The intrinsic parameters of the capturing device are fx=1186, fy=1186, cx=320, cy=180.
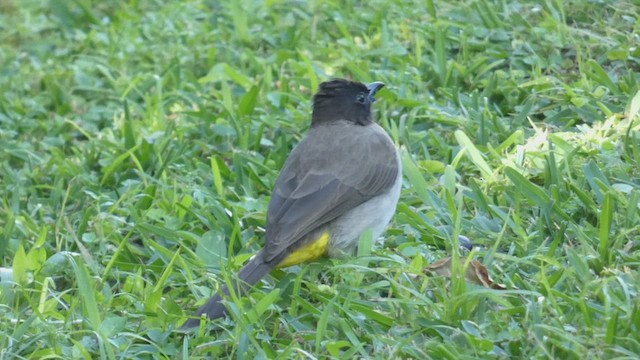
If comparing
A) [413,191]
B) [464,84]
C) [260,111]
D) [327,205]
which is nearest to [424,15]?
[464,84]

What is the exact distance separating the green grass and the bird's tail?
7 cm

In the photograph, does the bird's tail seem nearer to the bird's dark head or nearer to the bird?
the bird

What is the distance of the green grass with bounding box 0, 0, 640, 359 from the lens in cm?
484

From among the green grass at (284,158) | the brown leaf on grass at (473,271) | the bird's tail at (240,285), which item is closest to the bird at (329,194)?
the bird's tail at (240,285)

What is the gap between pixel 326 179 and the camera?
577cm

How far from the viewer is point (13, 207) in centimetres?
693

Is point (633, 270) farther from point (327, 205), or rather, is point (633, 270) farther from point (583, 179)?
point (327, 205)

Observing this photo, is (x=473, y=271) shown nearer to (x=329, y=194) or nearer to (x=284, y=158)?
(x=329, y=194)

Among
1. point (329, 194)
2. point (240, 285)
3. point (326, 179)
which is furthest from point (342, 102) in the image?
point (240, 285)

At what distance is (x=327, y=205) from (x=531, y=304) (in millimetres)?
1326

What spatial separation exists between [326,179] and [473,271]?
1.02 m

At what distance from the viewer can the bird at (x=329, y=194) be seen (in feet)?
17.5

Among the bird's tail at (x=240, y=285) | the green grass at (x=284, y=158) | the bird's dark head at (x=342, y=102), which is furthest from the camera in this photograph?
the bird's dark head at (x=342, y=102)

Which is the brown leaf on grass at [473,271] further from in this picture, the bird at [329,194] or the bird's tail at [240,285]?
the bird's tail at [240,285]
